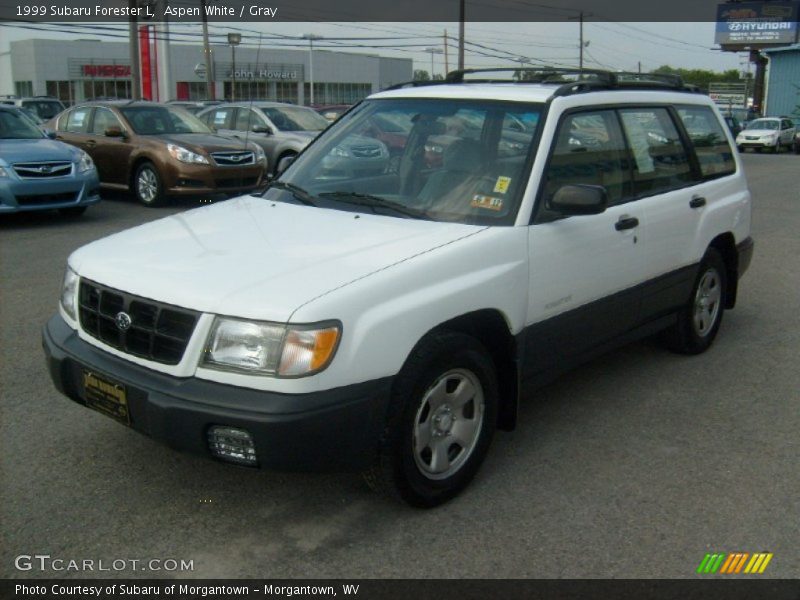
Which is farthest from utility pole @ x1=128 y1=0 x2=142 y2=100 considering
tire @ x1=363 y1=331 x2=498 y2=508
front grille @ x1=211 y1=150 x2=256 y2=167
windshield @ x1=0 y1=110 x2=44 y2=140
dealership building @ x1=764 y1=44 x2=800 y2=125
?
dealership building @ x1=764 y1=44 x2=800 y2=125

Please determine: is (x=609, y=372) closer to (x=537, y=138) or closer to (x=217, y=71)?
(x=537, y=138)

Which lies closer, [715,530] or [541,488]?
[715,530]

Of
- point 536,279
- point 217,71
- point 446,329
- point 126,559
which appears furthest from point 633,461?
point 217,71

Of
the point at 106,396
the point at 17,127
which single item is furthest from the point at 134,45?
the point at 106,396

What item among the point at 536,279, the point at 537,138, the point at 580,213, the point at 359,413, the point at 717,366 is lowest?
the point at 717,366

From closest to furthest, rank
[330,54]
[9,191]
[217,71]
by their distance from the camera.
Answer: [9,191]
[217,71]
[330,54]

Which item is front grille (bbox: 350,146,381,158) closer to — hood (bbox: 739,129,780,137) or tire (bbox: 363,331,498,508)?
tire (bbox: 363,331,498,508)

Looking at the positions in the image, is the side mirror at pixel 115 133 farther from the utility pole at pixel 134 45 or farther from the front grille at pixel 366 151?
the utility pole at pixel 134 45

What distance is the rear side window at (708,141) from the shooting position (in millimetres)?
5543

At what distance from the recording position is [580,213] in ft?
13.1

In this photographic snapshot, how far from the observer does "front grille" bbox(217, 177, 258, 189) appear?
1271cm

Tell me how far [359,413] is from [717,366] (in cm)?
330

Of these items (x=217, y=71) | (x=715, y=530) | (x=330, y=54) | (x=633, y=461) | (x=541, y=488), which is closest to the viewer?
(x=715, y=530)

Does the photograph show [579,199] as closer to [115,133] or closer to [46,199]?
[46,199]
